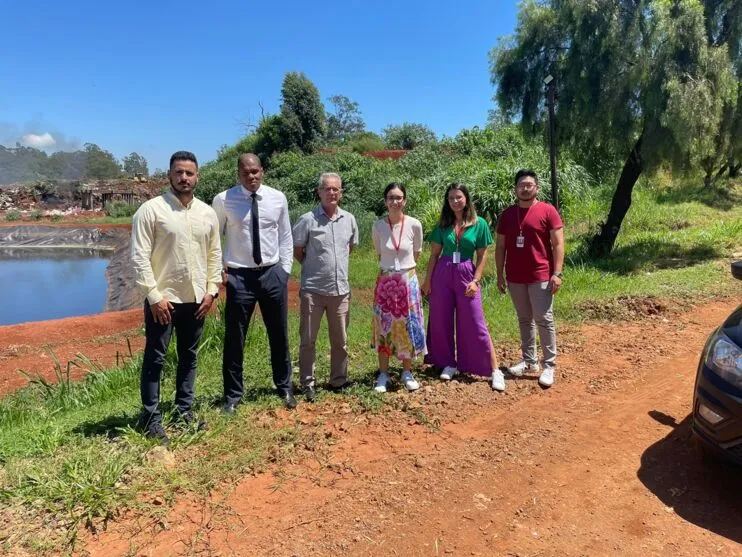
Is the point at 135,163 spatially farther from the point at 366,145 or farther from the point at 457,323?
the point at 457,323

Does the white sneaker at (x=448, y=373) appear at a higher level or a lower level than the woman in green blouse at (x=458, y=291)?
lower

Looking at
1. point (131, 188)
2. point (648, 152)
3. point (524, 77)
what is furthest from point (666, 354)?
point (131, 188)

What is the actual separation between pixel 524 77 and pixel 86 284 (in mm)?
15042

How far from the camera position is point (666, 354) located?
4.84m

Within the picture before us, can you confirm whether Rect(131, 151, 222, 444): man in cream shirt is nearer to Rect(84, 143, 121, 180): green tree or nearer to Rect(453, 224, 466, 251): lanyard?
Rect(453, 224, 466, 251): lanyard

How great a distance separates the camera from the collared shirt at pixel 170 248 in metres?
3.19

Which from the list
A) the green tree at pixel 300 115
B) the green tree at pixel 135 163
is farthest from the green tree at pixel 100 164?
the green tree at pixel 300 115

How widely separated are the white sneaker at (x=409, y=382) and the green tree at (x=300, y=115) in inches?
1122

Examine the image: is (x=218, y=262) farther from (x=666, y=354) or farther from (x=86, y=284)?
(x=86, y=284)

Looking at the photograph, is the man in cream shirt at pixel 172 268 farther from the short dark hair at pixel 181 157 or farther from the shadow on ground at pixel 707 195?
the shadow on ground at pixel 707 195

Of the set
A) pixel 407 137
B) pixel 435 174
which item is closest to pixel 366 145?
pixel 407 137

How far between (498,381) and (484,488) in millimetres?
1365

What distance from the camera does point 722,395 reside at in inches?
101

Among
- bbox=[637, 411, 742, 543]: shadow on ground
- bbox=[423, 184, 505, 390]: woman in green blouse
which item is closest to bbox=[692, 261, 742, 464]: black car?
bbox=[637, 411, 742, 543]: shadow on ground
